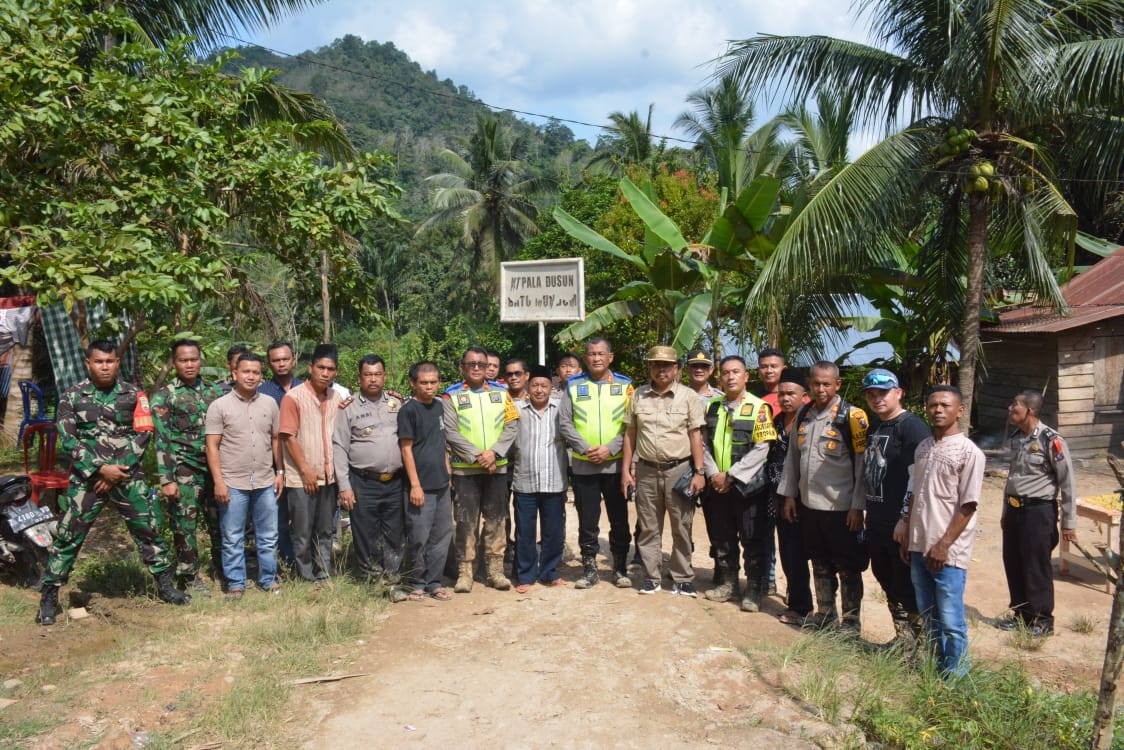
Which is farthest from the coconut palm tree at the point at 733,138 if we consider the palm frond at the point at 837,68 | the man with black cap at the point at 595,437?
the man with black cap at the point at 595,437

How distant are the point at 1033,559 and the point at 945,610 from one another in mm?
1619

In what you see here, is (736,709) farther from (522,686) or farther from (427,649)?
(427,649)

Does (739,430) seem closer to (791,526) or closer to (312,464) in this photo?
(791,526)

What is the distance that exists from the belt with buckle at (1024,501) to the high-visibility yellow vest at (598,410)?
2626mm

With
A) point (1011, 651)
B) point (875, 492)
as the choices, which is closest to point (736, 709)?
point (875, 492)

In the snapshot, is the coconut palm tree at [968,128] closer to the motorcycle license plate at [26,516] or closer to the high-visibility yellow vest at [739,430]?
the high-visibility yellow vest at [739,430]

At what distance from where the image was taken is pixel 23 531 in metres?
5.71

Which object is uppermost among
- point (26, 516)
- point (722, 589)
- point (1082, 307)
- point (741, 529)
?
point (1082, 307)

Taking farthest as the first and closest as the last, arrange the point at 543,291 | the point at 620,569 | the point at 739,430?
the point at 543,291
the point at 620,569
the point at 739,430

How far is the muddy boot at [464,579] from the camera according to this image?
5941 millimetres

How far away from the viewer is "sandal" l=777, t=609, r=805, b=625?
539 cm

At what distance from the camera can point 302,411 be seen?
5.92 metres

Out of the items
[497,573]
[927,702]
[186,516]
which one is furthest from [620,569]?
[186,516]

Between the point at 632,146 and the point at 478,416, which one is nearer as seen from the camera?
the point at 478,416
